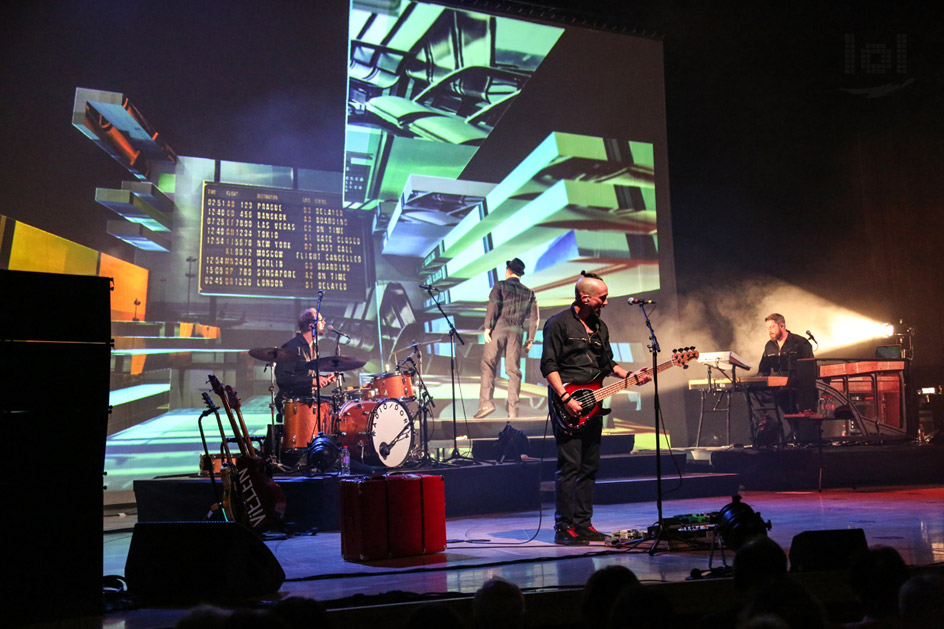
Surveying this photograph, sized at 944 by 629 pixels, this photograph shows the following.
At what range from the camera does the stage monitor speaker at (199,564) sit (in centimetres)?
305

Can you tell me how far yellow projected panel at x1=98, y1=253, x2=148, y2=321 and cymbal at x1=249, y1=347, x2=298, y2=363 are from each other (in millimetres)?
1721

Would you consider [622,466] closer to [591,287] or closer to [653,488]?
[653,488]

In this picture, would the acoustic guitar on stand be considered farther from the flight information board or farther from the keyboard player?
the keyboard player

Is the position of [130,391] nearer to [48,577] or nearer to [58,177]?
[58,177]

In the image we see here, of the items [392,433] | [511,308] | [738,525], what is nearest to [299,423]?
[392,433]

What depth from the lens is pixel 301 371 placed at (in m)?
6.80

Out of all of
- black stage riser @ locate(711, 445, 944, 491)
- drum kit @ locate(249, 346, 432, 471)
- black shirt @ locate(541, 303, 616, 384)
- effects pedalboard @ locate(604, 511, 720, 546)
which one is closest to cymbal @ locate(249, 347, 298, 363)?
drum kit @ locate(249, 346, 432, 471)

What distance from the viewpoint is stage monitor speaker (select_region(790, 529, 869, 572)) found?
2.88 metres

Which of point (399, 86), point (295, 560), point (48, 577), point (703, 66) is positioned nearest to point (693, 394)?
point (703, 66)

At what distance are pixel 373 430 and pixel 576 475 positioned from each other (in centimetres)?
250

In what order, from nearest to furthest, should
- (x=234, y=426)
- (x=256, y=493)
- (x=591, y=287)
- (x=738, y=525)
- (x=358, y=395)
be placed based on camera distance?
1. (x=738, y=525)
2. (x=591, y=287)
3. (x=256, y=493)
4. (x=234, y=426)
5. (x=358, y=395)

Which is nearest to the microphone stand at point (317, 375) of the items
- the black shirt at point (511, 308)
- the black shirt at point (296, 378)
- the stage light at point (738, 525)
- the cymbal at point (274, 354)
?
the black shirt at point (296, 378)

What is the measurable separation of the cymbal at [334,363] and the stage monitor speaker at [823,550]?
448 cm

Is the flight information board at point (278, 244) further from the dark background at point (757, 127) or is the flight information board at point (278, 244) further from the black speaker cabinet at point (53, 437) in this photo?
the black speaker cabinet at point (53, 437)
